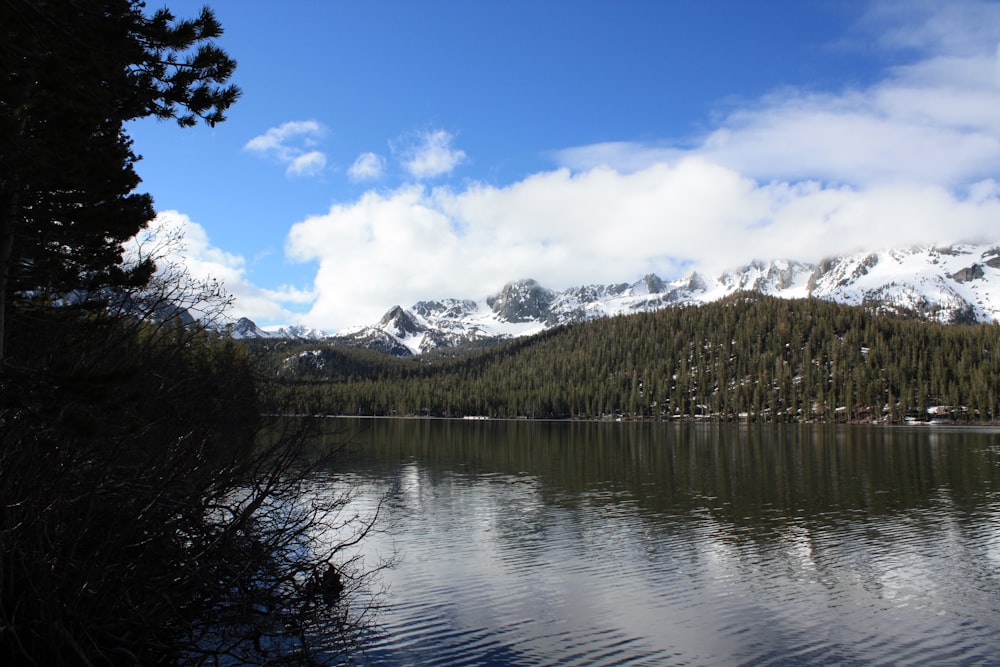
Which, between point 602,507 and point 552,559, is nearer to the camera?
point 552,559


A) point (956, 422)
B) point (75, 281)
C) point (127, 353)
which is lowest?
point (956, 422)

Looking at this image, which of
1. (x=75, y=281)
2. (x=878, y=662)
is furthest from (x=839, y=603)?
(x=75, y=281)

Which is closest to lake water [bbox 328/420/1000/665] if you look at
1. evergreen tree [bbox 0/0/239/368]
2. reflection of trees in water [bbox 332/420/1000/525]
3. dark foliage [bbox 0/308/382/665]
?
reflection of trees in water [bbox 332/420/1000/525]

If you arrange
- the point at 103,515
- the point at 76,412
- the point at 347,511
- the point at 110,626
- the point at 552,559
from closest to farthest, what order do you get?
the point at 76,412 < the point at 110,626 < the point at 103,515 < the point at 552,559 < the point at 347,511

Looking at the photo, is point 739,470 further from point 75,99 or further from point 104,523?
point 75,99

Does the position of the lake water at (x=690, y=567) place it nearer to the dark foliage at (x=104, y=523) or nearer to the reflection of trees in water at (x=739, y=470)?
the reflection of trees in water at (x=739, y=470)

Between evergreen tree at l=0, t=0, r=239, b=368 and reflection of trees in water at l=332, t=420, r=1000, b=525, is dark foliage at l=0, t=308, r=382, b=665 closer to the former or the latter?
evergreen tree at l=0, t=0, r=239, b=368

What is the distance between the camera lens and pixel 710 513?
4278cm

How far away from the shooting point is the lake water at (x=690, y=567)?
2055 centimetres

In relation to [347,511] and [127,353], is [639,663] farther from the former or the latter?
[347,511]

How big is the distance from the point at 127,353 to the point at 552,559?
20.4m

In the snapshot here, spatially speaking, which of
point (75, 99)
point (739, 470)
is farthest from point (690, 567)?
point (739, 470)

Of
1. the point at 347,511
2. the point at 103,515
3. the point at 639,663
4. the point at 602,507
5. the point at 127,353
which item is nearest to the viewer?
the point at 103,515

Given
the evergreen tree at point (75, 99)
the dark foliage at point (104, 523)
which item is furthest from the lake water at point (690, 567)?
the evergreen tree at point (75, 99)
